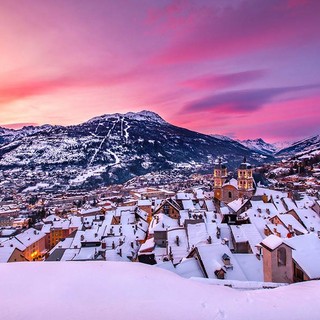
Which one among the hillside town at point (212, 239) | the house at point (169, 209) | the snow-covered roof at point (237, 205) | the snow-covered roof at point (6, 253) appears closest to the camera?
the hillside town at point (212, 239)

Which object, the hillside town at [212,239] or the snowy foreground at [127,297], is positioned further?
the hillside town at [212,239]

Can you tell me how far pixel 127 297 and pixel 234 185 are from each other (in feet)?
250

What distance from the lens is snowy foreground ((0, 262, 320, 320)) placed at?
6.75 m

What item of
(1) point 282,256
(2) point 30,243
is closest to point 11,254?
(2) point 30,243

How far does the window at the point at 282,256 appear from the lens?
18844mm

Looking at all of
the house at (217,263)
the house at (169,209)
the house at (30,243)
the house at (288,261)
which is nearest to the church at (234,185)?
the house at (169,209)

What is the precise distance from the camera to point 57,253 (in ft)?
155

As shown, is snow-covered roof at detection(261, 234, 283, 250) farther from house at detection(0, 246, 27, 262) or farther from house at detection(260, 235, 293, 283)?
house at detection(0, 246, 27, 262)

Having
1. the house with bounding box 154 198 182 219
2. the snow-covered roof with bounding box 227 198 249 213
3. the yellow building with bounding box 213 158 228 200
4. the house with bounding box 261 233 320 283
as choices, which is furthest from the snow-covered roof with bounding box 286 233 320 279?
the yellow building with bounding box 213 158 228 200

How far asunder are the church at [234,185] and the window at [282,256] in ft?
188

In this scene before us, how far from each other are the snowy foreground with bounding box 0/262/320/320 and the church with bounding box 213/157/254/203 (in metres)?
69.4

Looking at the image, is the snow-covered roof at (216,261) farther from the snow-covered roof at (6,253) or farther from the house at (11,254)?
the house at (11,254)

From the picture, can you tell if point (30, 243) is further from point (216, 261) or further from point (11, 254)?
point (216, 261)

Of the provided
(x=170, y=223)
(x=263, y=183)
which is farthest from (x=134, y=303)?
(x=263, y=183)
